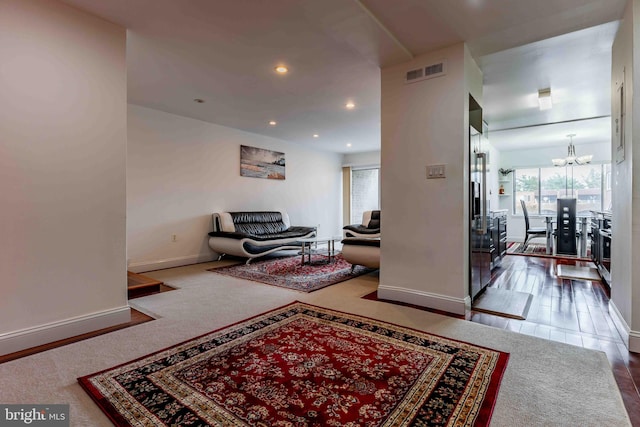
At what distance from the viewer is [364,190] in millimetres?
9070

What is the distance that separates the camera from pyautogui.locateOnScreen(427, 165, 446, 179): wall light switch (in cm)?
294

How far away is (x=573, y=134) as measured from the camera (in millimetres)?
6629

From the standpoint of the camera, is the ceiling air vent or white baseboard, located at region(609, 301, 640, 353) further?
the ceiling air vent

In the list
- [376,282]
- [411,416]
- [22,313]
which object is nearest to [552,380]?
[411,416]

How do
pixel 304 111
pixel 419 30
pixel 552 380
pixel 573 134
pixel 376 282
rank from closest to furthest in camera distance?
pixel 552 380 → pixel 419 30 → pixel 376 282 → pixel 304 111 → pixel 573 134

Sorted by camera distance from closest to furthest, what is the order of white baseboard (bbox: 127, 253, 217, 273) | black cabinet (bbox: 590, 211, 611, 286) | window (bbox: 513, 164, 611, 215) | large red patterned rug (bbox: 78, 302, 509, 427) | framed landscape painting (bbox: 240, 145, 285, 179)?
large red patterned rug (bbox: 78, 302, 509, 427) < black cabinet (bbox: 590, 211, 611, 286) < white baseboard (bbox: 127, 253, 217, 273) < framed landscape painting (bbox: 240, 145, 285, 179) < window (bbox: 513, 164, 611, 215)

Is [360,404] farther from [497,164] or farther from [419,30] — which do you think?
[497,164]

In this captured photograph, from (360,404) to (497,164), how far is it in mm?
8681

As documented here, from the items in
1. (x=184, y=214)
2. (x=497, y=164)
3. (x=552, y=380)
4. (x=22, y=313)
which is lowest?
(x=552, y=380)

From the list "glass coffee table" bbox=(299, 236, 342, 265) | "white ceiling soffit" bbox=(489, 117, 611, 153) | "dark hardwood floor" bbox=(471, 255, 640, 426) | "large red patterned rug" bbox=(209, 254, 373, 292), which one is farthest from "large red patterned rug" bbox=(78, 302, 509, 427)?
"white ceiling soffit" bbox=(489, 117, 611, 153)

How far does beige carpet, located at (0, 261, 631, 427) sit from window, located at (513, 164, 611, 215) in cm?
729

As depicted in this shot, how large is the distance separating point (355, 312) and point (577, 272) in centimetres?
382

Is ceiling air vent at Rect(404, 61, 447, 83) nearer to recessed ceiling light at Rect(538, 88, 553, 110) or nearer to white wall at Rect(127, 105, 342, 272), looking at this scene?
recessed ceiling light at Rect(538, 88, 553, 110)

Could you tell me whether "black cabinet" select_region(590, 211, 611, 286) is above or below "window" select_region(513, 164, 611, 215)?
below
